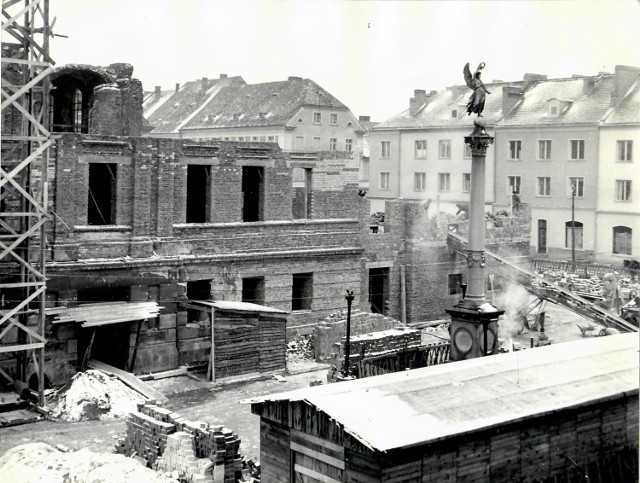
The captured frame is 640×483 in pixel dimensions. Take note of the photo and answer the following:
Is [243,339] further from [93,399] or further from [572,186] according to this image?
[572,186]

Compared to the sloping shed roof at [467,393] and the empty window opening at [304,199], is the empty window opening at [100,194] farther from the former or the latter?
the sloping shed roof at [467,393]

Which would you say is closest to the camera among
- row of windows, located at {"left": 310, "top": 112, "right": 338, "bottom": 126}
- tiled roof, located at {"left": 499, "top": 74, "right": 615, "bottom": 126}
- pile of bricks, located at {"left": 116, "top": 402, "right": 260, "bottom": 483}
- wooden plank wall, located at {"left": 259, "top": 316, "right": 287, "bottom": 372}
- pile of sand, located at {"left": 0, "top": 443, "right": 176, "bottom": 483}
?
pile of sand, located at {"left": 0, "top": 443, "right": 176, "bottom": 483}

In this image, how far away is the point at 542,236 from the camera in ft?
145

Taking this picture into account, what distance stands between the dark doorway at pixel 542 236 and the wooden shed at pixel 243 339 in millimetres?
24178

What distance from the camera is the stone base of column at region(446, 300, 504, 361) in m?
18.2

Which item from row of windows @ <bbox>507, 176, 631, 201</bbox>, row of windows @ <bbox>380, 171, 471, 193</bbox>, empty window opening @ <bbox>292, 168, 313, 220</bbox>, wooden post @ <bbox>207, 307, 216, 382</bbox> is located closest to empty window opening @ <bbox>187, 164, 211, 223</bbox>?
empty window opening @ <bbox>292, 168, 313, 220</bbox>

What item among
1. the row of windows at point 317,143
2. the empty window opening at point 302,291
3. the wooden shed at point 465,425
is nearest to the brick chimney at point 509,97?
the row of windows at point 317,143

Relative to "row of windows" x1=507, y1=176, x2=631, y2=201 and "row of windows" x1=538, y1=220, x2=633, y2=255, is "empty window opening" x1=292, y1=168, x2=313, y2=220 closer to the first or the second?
"row of windows" x1=507, y1=176, x2=631, y2=201

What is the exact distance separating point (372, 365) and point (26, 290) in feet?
28.8

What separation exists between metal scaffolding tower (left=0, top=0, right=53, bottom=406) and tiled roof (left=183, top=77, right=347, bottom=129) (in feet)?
97.8

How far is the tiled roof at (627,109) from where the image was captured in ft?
133

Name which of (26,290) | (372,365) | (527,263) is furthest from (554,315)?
(26,290)

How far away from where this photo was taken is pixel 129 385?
20.0 m

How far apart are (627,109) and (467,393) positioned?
32.2 m
